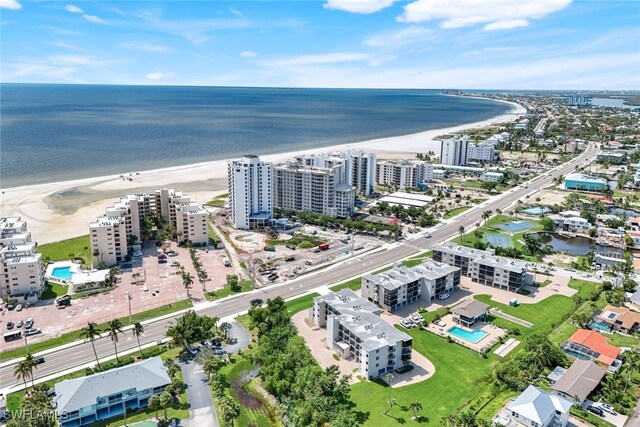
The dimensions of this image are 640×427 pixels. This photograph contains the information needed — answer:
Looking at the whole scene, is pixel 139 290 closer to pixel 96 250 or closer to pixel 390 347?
pixel 96 250

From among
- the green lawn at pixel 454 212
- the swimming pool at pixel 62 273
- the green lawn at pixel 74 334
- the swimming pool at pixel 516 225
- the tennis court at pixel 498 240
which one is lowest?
the green lawn at pixel 74 334

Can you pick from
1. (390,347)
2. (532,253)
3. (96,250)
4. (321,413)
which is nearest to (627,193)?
(532,253)

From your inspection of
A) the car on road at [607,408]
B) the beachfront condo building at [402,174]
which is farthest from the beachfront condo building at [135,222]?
the beachfront condo building at [402,174]

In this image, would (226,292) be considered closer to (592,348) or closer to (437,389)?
(437,389)

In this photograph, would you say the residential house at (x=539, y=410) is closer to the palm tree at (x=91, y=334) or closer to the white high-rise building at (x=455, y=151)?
the palm tree at (x=91, y=334)

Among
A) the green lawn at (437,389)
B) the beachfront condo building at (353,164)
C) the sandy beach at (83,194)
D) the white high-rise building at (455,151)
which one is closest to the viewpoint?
the green lawn at (437,389)
